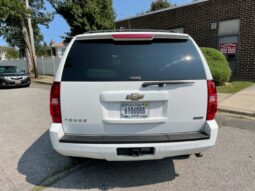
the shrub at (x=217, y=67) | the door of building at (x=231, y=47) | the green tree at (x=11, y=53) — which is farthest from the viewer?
the green tree at (x=11, y=53)

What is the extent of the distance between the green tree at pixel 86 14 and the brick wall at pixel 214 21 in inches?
126

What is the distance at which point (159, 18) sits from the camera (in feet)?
48.5

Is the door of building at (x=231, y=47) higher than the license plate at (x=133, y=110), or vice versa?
the door of building at (x=231, y=47)

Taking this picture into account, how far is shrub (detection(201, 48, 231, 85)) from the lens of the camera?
9.61 metres

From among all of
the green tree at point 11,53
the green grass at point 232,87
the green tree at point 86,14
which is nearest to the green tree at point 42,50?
the green tree at point 11,53

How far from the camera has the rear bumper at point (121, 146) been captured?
2754mm

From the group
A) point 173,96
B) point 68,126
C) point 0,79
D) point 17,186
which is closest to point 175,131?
point 173,96

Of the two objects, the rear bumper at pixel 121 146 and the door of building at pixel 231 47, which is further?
the door of building at pixel 231 47

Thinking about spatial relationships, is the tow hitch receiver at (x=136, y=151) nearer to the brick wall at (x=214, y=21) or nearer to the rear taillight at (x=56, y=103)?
the rear taillight at (x=56, y=103)

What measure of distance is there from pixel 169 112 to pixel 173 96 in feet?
0.63

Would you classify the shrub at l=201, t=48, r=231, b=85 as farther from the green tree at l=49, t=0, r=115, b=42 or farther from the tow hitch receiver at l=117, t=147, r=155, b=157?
the green tree at l=49, t=0, r=115, b=42

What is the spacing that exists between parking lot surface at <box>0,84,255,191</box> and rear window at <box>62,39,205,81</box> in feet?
4.47

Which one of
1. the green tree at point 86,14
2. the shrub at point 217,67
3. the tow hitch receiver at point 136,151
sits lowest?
the tow hitch receiver at point 136,151

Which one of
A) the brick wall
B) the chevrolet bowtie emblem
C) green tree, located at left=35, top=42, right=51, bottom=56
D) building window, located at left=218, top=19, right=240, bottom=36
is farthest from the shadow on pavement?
green tree, located at left=35, top=42, right=51, bottom=56
